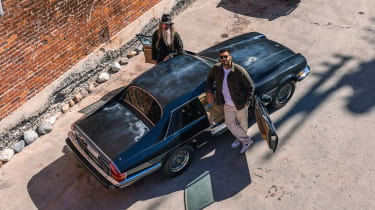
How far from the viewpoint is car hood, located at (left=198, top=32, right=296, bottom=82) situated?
6902 millimetres

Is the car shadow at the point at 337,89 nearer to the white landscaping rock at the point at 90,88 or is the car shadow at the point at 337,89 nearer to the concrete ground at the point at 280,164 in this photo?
the concrete ground at the point at 280,164

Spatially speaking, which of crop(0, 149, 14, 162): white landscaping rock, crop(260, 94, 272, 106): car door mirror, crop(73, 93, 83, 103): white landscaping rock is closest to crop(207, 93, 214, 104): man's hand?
crop(260, 94, 272, 106): car door mirror

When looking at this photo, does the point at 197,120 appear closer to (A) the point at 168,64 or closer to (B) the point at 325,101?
(A) the point at 168,64

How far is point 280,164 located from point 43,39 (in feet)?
16.3

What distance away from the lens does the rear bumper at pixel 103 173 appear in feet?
18.4

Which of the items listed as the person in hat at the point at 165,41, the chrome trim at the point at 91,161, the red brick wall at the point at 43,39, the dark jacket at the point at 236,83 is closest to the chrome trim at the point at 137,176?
the chrome trim at the point at 91,161

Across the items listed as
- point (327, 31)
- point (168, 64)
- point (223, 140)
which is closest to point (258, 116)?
point (223, 140)

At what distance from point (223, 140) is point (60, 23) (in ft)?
12.8

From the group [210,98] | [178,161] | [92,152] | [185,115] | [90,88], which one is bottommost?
[178,161]

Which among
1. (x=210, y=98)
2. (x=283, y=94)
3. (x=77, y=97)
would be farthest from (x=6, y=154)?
(x=283, y=94)

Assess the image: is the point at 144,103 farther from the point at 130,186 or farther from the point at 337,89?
the point at 337,89

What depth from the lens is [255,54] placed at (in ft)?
23.8

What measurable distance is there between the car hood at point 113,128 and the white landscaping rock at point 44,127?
1.52 metres

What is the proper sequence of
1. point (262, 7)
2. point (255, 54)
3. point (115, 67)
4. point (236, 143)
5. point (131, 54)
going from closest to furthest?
point (236, 143), point (255, 54), point (115, 67), point (131, 54), point (262, 7)
